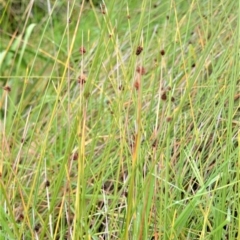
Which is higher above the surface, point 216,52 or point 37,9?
point 216,52

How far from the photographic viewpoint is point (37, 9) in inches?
131

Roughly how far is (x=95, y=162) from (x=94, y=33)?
1.10m

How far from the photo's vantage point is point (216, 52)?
186 centimetres

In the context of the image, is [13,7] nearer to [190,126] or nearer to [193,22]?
[193,22]

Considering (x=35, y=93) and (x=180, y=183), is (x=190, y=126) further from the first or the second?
(x=35, y=93)

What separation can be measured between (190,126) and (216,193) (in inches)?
10.3

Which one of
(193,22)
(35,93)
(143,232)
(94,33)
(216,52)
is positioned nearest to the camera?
(143,232)

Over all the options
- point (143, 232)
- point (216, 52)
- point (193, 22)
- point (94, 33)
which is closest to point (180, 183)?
point (143, 232)

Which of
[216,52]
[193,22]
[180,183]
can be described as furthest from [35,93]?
[180,183]

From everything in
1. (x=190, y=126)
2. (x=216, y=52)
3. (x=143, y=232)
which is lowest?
(x=143, y=232)

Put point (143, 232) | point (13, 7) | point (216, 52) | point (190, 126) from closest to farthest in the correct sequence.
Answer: point (143, 232)
point (190, 126)
point (216, 52)
point (13, 7)

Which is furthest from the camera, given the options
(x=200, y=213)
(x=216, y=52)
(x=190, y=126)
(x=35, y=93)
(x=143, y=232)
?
(x=35, y=93)

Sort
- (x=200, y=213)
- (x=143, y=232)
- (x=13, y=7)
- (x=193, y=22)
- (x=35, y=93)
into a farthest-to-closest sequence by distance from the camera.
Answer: (x=13, y=7), (x=35, y=93), (x=193, y=22), (x=200, y=213), (x=143, y=232)

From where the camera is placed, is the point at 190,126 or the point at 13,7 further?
the point at 13,7
